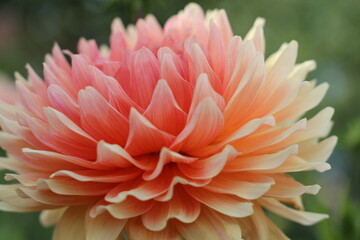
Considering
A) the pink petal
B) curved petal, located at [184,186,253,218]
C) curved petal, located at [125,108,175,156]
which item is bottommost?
curved petal, located at [184,186,253,218]

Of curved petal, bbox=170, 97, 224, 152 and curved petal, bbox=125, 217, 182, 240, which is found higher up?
curved petal, bbox=170, 97, 224, 152

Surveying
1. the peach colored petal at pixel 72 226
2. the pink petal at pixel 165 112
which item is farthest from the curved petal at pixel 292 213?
the peach colored petal at pixel 72 226

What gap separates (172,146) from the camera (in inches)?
39.4

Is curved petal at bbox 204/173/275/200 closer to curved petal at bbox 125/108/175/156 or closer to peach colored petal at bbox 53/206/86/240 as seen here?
curved petal at bbox 125/108/175/156

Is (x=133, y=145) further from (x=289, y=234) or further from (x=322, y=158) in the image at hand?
(x=289, y=234)

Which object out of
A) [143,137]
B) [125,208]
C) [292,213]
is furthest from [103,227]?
[292,213]

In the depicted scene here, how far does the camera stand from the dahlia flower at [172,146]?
980 millimetres

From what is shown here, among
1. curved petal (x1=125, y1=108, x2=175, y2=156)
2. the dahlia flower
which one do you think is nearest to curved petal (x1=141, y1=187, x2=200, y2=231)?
the dahlia flower

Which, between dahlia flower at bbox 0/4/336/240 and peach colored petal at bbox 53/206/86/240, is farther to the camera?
peach colored petal at bbox 53/206/86/240

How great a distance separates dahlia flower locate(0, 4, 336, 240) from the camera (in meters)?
0.98

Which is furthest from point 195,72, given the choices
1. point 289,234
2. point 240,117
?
point 289,234

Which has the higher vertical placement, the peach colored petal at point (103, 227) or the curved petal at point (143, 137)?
the curved petal at point (143, 137)

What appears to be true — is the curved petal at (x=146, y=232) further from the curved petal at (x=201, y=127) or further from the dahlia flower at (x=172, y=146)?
the curved petal at (x=201, y=127)

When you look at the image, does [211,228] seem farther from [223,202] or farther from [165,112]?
[165,112]
